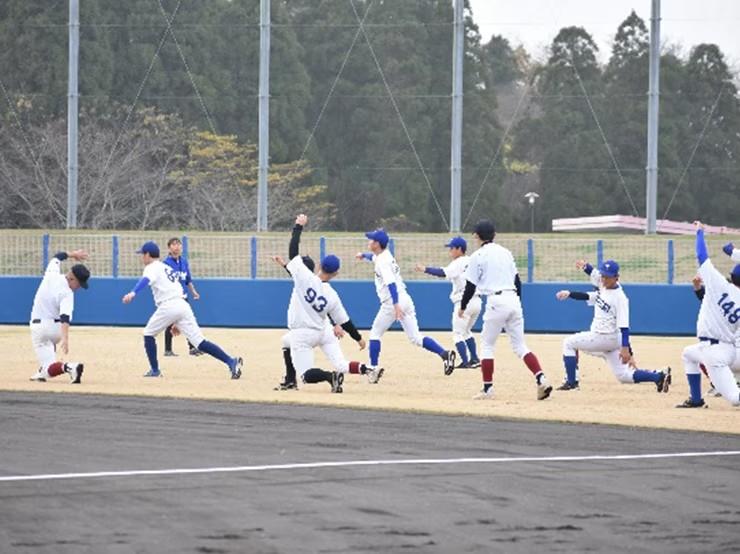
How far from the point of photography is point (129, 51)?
4544cm

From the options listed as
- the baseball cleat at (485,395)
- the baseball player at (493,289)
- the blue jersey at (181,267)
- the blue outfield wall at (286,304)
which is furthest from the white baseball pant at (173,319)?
the blue outfield wall at (286,304)

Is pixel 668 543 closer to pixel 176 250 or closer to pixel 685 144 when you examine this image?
pixel 176 250

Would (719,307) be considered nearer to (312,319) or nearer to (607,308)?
(607,308)

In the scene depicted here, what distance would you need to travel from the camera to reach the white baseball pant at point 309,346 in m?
18.3

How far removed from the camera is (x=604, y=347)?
18.8 m

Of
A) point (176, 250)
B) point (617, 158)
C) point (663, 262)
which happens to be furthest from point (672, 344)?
point (617, 158)

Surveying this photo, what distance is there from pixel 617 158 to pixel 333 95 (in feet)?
25.6

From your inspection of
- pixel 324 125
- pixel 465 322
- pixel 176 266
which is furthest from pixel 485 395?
pixel 324 125

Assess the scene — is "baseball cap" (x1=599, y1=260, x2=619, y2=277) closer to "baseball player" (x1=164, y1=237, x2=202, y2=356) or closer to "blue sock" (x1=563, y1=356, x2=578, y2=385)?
"blue sock" (x1=563, y1=356, x2=578, y2=385)

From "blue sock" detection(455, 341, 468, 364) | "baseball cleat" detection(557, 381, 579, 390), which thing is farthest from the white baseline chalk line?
"blue sock" detection(455, 341, 468, 364)

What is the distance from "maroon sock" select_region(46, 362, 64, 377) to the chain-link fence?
1423 centimetres

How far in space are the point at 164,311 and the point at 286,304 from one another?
1234cm

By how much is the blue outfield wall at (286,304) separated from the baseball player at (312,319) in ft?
46.1

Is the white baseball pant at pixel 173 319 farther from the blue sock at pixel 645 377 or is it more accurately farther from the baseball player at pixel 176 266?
the blue sock at pixel 645 377
